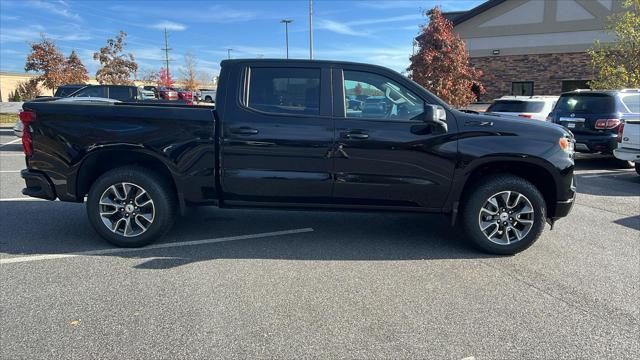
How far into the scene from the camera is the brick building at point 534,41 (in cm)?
2347

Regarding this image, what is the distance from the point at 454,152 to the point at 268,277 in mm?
2209

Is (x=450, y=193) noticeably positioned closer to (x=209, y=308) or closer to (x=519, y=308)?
(x=519, y=308)

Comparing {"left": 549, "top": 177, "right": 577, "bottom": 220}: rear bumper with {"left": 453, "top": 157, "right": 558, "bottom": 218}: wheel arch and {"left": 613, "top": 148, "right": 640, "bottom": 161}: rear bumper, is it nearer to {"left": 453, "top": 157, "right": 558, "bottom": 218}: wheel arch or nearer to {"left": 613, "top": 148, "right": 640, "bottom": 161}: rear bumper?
{"left": 453, "top": 157, "right": 558, "bottom": 218}: wheel arch

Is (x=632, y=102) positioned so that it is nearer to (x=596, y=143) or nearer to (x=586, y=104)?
(x=586, y=104)

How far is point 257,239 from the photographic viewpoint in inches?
201

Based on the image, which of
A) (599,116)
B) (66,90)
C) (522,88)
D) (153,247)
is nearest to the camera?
(153,247)

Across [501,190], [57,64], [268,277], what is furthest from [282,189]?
[57,64]

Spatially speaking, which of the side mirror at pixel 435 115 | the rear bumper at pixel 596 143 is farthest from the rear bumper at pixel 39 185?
the rear bumper at pixel 596 143

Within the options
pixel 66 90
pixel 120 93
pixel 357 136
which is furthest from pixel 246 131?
pixel 66 90

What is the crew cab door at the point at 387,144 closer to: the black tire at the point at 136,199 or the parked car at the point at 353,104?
the parked car at the point at 353,104

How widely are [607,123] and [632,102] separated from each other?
2.93 ft

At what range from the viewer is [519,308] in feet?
11.6

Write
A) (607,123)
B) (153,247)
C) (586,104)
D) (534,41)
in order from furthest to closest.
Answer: (534,41)
(586,104)
(607,123)
(153,247)

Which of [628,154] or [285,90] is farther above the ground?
[285,90]
